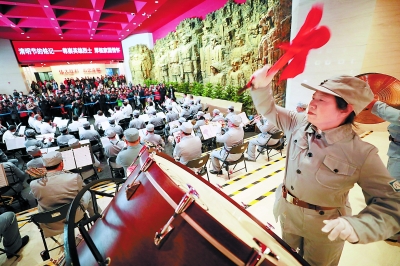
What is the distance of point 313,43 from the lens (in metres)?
1.17

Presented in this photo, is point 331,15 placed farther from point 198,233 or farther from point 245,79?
point 198,233

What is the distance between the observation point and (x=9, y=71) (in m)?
15.8

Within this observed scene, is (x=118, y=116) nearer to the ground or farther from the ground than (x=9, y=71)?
nearer to the ground

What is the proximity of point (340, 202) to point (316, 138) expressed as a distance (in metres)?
0.44

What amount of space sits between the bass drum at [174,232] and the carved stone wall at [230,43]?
27.3ft

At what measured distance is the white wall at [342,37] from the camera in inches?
198

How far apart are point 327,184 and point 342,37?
644cm

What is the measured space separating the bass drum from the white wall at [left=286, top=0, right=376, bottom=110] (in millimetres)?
5957

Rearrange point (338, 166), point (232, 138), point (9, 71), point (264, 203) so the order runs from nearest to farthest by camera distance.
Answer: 1. point (338, 166)
2. point (264, 203)
3. point (232, 138)
4. point (9, 71)

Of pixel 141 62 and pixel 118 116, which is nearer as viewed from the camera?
pixel 118 116

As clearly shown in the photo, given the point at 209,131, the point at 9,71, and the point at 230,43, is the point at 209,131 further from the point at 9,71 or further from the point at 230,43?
the point at 9,71

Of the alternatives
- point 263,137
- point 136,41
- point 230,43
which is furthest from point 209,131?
point 136,41

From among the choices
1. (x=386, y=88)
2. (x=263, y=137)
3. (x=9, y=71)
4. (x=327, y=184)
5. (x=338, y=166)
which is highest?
(x=9, y=71)

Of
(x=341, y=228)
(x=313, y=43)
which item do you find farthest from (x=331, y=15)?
(x=341, y=228)
